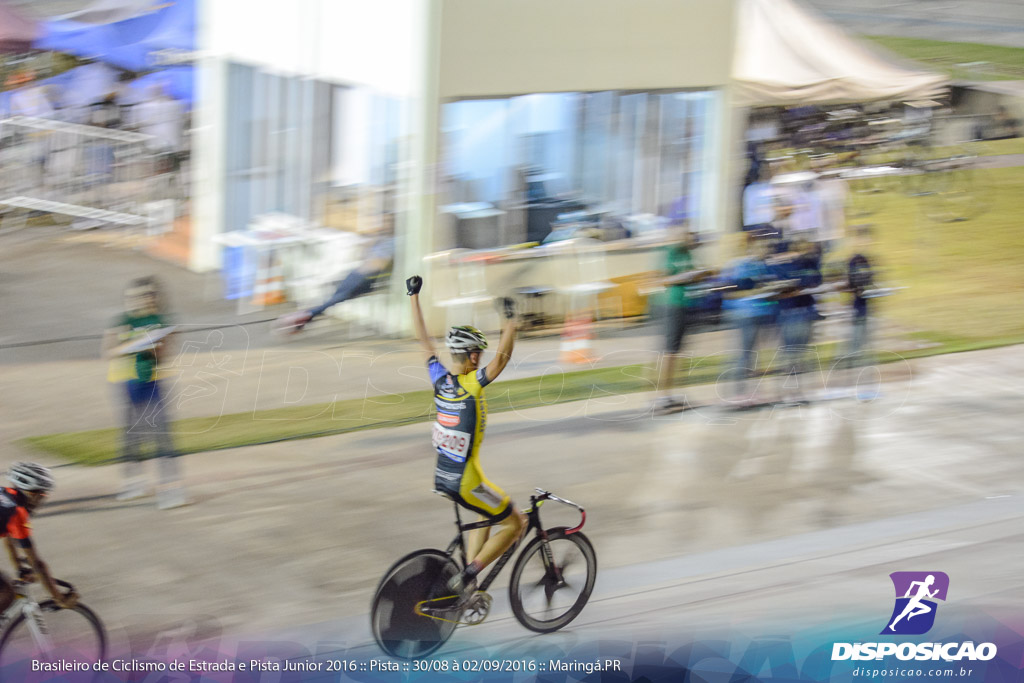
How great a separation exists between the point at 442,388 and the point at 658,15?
26.3ft

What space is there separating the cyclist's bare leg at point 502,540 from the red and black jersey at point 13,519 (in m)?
2.18

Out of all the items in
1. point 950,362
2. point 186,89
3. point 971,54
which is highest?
point 971,54

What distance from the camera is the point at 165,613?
21.3ft

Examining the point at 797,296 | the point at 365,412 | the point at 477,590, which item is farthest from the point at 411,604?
the point at 797,296

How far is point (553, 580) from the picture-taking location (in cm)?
644

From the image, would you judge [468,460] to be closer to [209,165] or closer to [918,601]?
[918,601]

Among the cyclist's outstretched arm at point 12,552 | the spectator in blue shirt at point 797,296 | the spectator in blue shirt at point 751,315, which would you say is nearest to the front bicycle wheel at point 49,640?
the cyclist's outstretched arm at point 12,552

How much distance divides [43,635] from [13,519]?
22.1 inches

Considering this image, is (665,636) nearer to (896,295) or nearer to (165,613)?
(165,613)

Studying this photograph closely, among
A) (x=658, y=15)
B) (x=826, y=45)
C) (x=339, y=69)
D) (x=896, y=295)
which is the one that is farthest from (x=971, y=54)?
(x=339, y=69)

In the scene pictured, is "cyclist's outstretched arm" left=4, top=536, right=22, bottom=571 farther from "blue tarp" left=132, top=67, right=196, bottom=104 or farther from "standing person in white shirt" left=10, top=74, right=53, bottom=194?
"blue tarp" left=132, top=67, right=196, bottom=104

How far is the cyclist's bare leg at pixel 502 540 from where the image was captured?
20.1ft

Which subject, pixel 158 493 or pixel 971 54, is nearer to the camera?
pixel 158 493

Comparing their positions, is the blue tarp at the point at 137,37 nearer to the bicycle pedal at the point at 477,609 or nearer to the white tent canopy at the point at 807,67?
the white tent canopy at the point at 807,67
